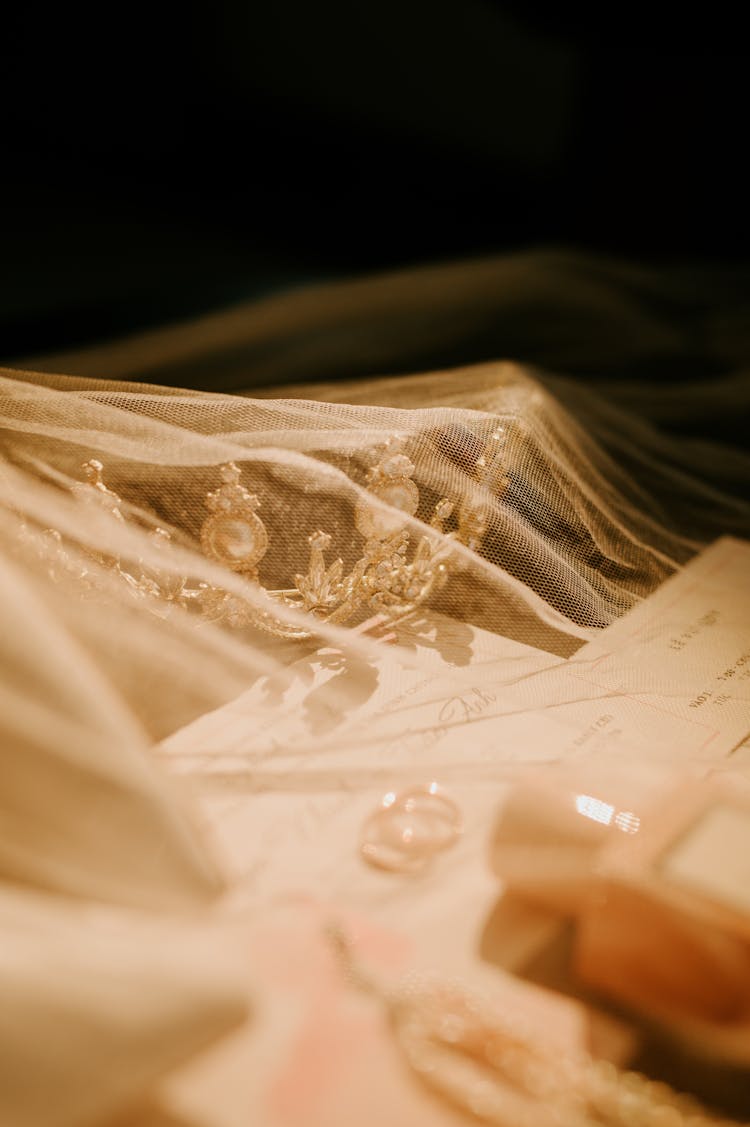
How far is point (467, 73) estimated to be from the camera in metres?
1.40

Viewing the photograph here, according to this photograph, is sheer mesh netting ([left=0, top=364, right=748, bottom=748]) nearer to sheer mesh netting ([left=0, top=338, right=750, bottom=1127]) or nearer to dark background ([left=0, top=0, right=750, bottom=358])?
sheer mesh netting ([left=0, top=338, right=750, bottom=1127])

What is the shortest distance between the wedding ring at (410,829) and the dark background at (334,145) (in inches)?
33.0

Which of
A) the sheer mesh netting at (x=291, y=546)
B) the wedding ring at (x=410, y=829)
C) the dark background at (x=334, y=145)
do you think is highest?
the dark background at (x=334, y=145)

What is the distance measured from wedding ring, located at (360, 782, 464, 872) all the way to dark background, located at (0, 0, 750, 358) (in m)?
0.84

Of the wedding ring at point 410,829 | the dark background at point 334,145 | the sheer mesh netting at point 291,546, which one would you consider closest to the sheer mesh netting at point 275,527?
the sheer mesh netting at point 291,546

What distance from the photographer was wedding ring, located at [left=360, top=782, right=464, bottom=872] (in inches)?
19.6

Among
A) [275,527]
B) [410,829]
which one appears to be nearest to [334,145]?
[275,527]

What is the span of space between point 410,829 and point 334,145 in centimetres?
117

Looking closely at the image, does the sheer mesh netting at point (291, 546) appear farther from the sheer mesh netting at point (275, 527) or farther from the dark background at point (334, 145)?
the dark background at point (334, 145)

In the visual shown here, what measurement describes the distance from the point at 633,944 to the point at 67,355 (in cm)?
94

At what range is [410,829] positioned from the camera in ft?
1.70

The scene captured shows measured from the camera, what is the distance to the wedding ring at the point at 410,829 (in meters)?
0.50

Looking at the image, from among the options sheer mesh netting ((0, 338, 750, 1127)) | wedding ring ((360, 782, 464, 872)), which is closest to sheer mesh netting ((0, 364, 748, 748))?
sheer mesh netting ((0, 338, 750, 1127))

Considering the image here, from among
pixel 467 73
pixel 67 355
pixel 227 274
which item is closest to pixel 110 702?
pixel 67 355
